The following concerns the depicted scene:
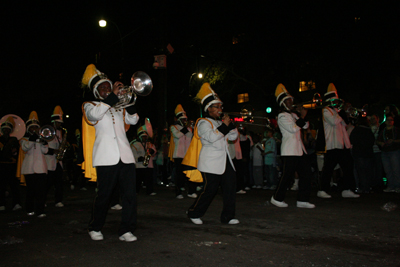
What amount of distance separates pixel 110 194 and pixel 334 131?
6.14 meters

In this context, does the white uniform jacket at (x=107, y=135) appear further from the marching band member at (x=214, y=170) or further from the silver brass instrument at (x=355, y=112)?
the silver brass instrument at (x=355, y=112)

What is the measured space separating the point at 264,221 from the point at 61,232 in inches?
131

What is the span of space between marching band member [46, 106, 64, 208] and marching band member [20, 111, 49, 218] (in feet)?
1.41

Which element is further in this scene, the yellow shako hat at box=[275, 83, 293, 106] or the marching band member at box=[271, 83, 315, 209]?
the yellow shako hat at box=[275, 83, 293, 106]

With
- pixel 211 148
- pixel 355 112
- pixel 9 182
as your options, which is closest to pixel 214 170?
pixel 211 148

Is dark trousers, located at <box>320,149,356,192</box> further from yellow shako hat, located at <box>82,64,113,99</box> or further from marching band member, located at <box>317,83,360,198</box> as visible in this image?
yellow shako hat, located at <box>82,64,113,99</box>


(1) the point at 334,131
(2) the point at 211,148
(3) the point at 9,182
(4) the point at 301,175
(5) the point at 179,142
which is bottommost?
(3) the point at 9,182

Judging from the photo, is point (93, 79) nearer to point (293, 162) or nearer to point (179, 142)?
point (293, 162)

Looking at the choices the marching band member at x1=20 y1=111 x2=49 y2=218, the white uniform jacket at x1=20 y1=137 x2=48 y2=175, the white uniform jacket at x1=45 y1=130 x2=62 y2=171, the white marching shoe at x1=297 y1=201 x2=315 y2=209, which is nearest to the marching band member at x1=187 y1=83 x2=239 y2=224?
the white marching shoe at x1=297 y1=201 x2=315 y2=209

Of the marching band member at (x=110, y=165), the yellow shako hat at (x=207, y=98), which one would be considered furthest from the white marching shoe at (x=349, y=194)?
the marching band member at (x=110, y=165)

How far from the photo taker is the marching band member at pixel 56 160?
28.1 feet

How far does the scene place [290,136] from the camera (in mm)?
7895

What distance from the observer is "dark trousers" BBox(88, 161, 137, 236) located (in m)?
5.06

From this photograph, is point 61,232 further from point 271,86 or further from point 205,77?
point 205,77
